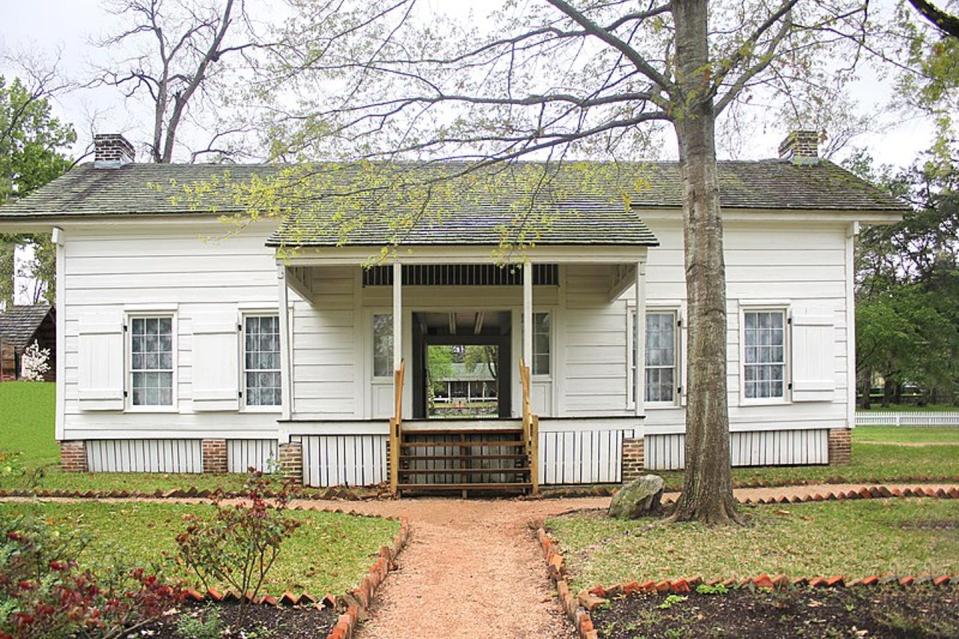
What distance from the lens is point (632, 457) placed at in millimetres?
10922

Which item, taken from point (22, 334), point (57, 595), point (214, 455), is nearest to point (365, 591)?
point (57, 595)

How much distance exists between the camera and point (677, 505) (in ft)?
25.5

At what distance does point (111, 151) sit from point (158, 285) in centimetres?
385

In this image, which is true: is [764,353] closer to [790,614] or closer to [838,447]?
[838,447]

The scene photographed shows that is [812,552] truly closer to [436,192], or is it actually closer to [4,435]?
[436,192]

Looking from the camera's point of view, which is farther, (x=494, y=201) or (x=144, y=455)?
(x=144, y=455)

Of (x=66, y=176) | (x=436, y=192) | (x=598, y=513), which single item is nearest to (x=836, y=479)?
(x=598, y=513)

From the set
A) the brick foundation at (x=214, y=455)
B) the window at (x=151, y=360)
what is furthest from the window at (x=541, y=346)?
the window at (x=151, y=360)

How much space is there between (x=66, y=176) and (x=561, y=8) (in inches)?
429

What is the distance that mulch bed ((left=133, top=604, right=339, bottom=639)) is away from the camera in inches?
177

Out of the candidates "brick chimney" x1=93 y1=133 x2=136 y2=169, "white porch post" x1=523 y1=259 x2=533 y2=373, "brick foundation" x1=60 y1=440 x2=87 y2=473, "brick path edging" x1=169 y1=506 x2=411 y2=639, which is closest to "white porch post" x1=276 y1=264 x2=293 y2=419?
"white porch post" x1=523 y1=259 x2=533 y2=373

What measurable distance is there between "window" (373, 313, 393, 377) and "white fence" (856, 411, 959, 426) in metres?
22.5

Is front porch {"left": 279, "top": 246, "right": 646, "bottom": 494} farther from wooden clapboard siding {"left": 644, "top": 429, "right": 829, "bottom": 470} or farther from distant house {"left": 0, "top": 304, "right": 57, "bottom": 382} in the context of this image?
distant house {"left": 0, "top": 304, "right": 57, "bottom": 382}

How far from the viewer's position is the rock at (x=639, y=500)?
26.5 ft
